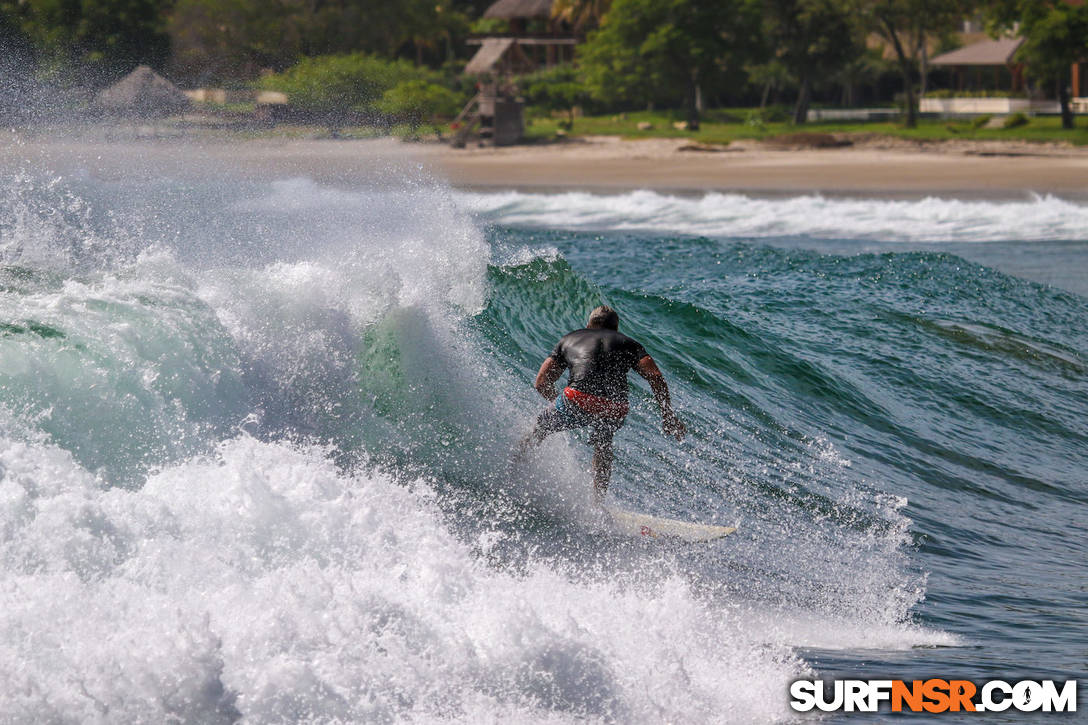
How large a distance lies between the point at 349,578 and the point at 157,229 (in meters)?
6.38

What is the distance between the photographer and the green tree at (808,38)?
4759cm

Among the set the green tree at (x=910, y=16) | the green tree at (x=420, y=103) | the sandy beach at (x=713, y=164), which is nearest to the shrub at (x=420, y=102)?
the green tree at (x=420, y=103)

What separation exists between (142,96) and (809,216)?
1607 cm

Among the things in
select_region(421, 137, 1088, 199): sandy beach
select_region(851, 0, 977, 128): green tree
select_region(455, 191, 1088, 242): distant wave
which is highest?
select_region(851, 0, 977, 128): green tree

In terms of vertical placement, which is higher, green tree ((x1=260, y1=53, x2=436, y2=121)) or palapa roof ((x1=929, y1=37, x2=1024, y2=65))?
palapa roof ((x1=929, y1=37, x2=1024, y2=65))

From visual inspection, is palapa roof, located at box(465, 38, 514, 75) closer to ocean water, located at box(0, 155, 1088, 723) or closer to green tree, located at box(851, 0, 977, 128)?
green tree, located at box(851, 0, 977, 128)

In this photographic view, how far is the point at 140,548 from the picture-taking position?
19.8 ft

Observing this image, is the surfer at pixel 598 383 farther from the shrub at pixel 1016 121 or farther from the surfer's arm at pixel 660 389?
the shrub at pixel 1016 121

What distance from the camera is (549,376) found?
8.10 meters

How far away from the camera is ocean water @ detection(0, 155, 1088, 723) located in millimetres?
5633

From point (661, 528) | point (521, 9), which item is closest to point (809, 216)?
point (661, 528)

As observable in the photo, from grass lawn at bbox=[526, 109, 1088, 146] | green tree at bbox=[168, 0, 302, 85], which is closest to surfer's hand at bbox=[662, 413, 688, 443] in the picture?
green tree at bbox=[168, 0, 302, 85]

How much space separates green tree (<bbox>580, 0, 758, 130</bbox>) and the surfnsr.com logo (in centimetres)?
4272

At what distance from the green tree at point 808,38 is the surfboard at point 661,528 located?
4199 cm
